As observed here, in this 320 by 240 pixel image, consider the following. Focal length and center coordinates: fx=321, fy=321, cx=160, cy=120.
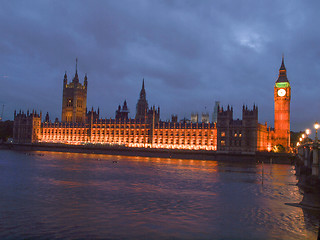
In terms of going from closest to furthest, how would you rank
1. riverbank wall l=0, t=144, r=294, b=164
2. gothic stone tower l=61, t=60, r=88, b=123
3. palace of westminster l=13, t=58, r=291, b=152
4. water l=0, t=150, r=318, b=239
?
water l=0, t=150, r=318, b=239 < riverbank wall l=0, t=144, r=294, b=164 < palace of westminster l=13, t=58, r=291, b=152 < gothic stone tower l=61, t=60, r=88, b=123

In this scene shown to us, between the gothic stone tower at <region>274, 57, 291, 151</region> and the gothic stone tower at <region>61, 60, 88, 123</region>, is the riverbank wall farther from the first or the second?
the gothic stone tower at <region>61, 60, 88, 123</region>

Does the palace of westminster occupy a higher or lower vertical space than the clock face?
lower

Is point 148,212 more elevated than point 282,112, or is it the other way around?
point 282,112

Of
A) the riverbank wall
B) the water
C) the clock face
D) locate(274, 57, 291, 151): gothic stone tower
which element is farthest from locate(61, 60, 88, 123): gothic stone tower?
the water

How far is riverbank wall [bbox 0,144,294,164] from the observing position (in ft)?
348

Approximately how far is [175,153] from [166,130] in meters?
21.4

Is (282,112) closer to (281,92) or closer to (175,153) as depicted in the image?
(281,92)

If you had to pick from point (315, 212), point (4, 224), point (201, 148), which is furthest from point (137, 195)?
point (201, 148)

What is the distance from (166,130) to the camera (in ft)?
475

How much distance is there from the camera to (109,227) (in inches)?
822

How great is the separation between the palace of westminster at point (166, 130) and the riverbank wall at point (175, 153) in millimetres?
4978

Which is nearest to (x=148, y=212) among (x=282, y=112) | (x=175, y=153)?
(x=175, y=153)

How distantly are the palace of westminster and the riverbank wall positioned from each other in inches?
196

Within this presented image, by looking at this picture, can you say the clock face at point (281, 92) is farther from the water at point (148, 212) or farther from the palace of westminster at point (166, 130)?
the water at point (148, 212)
